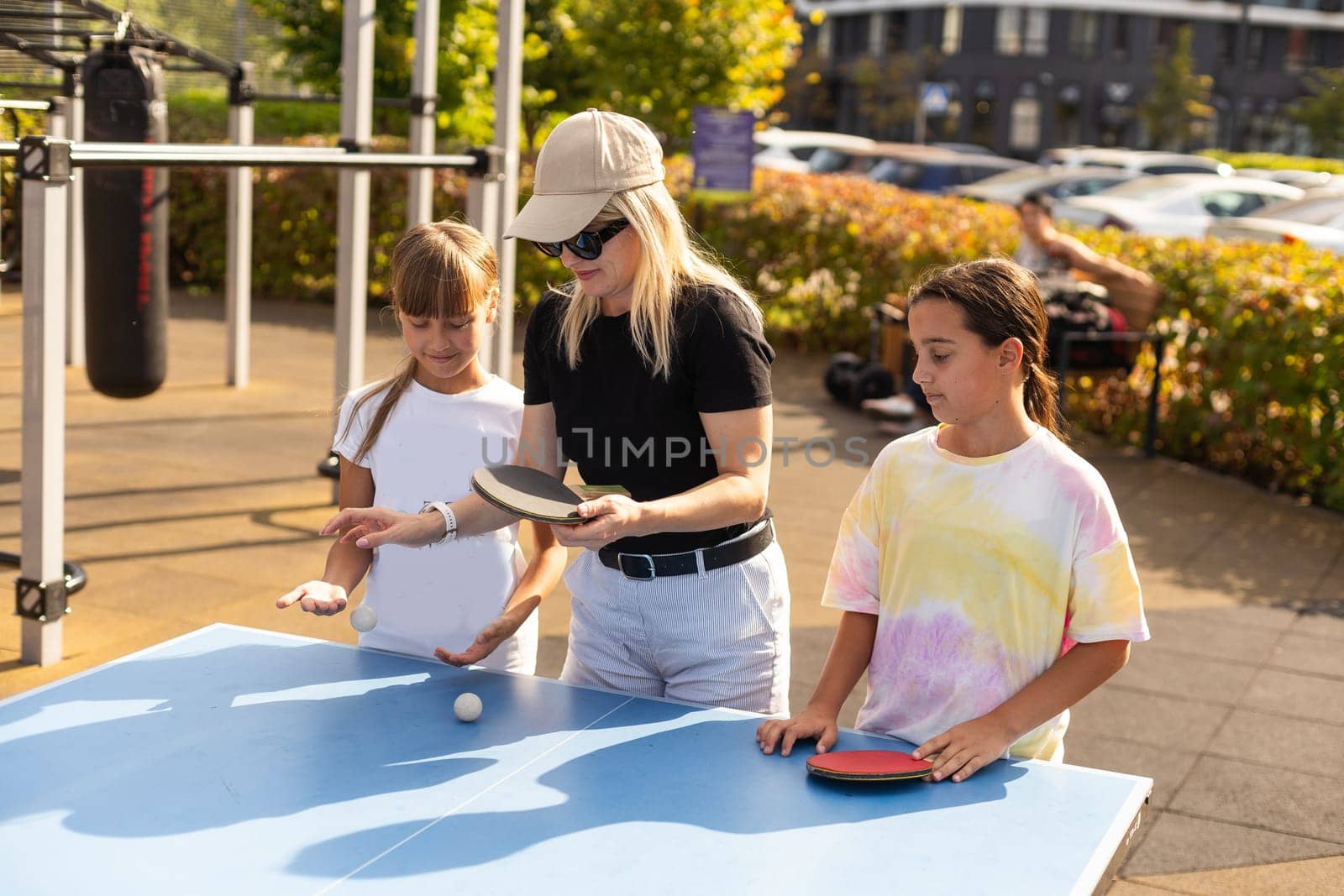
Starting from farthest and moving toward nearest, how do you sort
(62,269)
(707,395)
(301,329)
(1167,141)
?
(1167,141), (301,329), (62,269), (707,395)

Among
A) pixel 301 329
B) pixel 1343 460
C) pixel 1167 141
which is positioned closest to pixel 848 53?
pixel 1167 141

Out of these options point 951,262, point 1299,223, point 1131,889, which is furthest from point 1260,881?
point 1299,223

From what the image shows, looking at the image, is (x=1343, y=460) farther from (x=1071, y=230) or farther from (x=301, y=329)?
(x=301, y=329)

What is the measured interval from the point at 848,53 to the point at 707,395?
65.1 m

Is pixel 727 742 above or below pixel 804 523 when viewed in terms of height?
above

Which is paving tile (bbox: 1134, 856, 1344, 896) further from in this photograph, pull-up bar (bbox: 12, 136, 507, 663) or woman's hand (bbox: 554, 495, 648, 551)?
pull-up bar (bbox: 12, 136, 507, 663)

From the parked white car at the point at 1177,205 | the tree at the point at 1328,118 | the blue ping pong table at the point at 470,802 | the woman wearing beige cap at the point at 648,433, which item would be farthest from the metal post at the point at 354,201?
the tree at the point at 1328,118

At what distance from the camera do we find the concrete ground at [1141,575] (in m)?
4.36

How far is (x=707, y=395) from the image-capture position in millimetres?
2766

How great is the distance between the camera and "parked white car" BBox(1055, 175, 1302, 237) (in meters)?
19.2

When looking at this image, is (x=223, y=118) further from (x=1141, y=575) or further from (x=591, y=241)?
(x=591, y=241)

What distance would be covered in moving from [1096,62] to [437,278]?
60.0 metres

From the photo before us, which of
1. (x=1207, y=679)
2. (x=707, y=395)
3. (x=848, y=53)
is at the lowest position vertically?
(x=1207, y=679)

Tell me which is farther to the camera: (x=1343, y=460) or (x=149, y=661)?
(x=1343, y=460)
